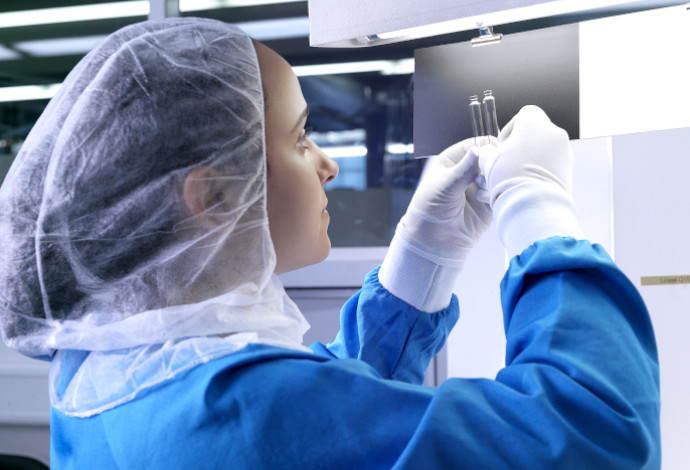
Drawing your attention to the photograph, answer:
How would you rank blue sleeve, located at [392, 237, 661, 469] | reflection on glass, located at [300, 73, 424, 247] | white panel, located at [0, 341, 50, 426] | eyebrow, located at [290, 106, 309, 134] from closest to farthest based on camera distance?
blue sleeve, located at [392, 237, 661, 469]
eyebrow, located at [290, 106, 309, 134]
white panel, located at [0, 341, 50, 426]
reflection on glass, located at [300, 73, 424, 247]

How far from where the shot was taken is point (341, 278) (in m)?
1.70

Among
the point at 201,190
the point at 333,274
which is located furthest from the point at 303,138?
the point at 333,274

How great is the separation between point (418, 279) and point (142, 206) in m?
0.45

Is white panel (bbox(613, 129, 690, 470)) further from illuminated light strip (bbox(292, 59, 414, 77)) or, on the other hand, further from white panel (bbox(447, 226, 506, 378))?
illuminated light strip (bbox(292, 59, 414, 77))

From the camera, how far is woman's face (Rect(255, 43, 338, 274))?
2.47 ft

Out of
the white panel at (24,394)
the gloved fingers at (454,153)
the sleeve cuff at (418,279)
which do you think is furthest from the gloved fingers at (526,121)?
the white panel at (24,394)

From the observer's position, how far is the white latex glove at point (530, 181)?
71 cm

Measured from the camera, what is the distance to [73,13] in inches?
84.1

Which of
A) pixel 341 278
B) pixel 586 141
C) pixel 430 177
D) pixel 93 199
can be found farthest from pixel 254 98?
pixel 341 278

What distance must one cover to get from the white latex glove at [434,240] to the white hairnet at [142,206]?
28cm

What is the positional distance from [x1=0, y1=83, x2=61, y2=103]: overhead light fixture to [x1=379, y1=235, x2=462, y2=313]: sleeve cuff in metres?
1.67

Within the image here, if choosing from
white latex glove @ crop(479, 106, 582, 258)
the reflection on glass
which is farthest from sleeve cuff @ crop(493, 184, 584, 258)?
the reflection on glass

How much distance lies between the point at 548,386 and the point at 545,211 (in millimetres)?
238

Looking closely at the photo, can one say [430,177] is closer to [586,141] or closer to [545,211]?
[545,211]
